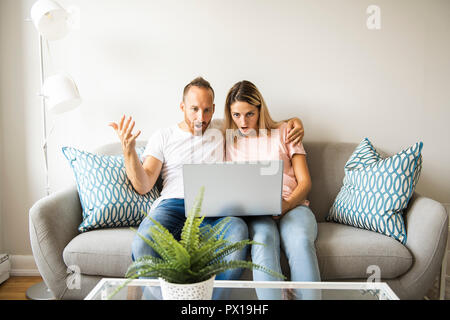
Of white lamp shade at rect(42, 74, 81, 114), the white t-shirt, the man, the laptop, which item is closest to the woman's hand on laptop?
the man

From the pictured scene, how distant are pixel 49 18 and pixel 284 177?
4.74ft

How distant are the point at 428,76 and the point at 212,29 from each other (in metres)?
1.34

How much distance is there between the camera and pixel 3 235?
2.31 meters

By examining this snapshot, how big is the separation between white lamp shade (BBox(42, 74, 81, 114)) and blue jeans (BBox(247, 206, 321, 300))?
1123 mm

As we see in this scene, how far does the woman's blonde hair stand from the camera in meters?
1.86

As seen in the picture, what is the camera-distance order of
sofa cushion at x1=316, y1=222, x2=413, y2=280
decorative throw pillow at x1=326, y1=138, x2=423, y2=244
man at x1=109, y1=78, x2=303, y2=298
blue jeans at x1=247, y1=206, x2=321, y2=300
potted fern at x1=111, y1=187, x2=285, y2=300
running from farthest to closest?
man at x1=109, y1=78, x2=303, y2=298 → decorative throw pillow at x1=326, y1=138, x2=423, y2=244 → sofa cushion at x1=316, y1=222, x2=413, y2=280 → blue jeans at x1=247, y1=206, x2=321, y2=300 → potted fern at x1=111, y1=187, x2=285, y2=300

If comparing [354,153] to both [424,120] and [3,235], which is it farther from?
[3,235]

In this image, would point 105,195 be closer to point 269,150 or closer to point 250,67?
point 269,150

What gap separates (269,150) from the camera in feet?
6.09

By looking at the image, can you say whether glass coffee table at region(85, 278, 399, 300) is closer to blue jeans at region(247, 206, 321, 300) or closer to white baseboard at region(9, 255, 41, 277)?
blue jeans at region(247, 206, 321, 300)

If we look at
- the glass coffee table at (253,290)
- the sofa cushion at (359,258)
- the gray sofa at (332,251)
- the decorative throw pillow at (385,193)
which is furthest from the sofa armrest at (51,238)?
the decorative throw pillow at (385,193)

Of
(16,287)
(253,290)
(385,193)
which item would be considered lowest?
(16,287)

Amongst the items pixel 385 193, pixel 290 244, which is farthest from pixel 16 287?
pixel 385 193

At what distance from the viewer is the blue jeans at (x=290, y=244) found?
52.9 inches
